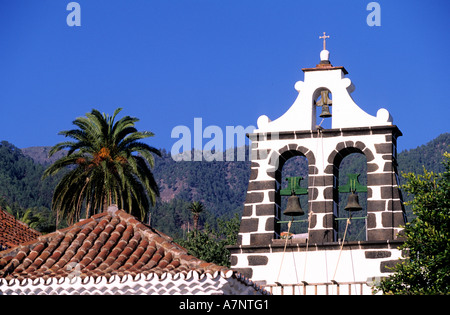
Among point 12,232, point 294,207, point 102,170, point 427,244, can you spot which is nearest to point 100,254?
point 294,207

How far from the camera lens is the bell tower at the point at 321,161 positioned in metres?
23.7

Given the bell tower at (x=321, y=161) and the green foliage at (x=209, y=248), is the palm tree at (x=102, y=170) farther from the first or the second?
the green foliage at (x=209, y=248)

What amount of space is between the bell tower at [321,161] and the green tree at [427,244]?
1.77 metres

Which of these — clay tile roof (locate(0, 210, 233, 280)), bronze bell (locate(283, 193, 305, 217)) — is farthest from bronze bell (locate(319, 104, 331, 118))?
clay tile roof (locate(0, 210, 233, 280))

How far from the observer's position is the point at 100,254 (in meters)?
19.7

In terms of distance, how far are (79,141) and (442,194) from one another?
2386 cm

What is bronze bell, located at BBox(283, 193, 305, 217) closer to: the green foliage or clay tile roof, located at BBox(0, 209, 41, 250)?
clay tile roof, located at BBox(0, 209, 41, 250)

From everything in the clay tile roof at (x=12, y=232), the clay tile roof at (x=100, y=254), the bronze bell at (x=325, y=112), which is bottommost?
the clay tile roof at (x=100, y=254)

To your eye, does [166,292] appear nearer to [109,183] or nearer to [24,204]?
[109,183]

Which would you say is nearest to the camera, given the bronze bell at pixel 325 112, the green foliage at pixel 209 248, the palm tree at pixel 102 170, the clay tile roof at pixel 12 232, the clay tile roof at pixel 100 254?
the clay tile roof at pixel 100 254

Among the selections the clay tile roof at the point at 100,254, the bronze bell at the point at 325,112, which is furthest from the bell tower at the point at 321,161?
the clay tile roof at the point at 100,254

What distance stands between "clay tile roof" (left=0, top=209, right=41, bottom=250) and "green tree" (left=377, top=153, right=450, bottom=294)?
14.0 metres

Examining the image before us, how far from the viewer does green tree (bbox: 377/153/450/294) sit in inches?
802
